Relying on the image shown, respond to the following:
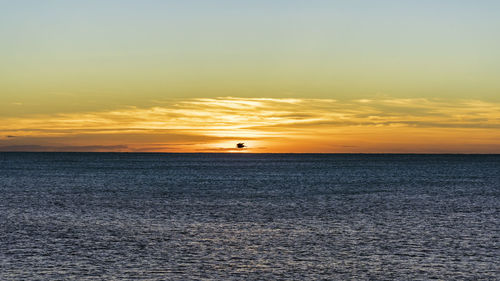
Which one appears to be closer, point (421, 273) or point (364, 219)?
point (421, 273)

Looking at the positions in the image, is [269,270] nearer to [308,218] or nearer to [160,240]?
[160,240]

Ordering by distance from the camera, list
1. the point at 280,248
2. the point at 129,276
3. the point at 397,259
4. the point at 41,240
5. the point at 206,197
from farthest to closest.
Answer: the point at 206,197 → the point at 41,240 → the point at 280,248 → the point at 397,259 → the point at 129,276

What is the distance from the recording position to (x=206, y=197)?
67500 mm

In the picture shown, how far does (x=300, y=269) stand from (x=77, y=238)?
14.8 m

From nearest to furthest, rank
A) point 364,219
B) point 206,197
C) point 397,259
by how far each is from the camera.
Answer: point 397,259 → point 364,219 → point 206,197

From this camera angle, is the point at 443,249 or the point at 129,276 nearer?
the point at 129,276

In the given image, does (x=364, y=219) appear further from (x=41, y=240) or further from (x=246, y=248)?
(x=41, y=240)

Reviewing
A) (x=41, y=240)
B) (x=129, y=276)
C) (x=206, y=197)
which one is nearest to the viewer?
(x=129, y=276)

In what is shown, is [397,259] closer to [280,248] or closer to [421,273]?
[421,273]

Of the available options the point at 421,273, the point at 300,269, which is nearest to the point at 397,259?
the point at 421,273

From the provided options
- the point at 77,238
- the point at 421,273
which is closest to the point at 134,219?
the point at 77,238

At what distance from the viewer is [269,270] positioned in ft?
84.8

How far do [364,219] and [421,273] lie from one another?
64.4 feet

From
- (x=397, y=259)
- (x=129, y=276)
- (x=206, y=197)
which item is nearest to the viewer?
(x=129, y=276)
